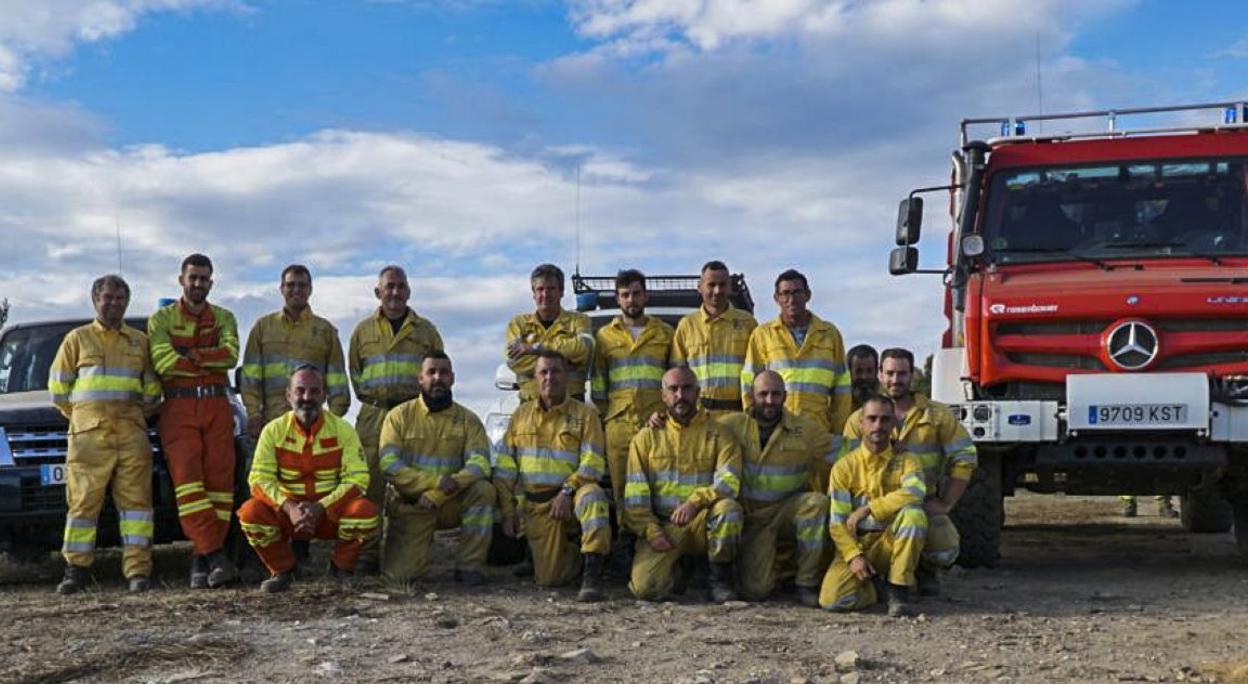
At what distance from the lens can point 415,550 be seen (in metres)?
7.66

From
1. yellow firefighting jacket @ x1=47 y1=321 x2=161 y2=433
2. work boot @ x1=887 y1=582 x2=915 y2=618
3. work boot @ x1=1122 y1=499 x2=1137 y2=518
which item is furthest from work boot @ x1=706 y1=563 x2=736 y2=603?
work boot @ x1=1122 y1=499 x2=1137 y2=518

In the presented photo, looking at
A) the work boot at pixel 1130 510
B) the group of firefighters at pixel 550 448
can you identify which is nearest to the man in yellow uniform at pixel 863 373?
the group of firefighters at pixel 550 448

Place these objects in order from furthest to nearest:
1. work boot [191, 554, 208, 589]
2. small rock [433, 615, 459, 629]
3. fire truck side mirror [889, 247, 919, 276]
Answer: fire truck side mirror [889, 247, 919, 276] < work boot [191, 554, 208, 589] < small rock [433, 615, 459, 629]

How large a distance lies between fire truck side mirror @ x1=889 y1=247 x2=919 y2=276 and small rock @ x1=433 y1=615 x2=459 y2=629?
403cm

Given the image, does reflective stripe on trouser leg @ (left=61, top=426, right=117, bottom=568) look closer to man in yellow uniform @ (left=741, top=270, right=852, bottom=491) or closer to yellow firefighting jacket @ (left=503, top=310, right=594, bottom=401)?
yellow firefighting jacket @ (left=503, top=310, right=594, bottom=401)

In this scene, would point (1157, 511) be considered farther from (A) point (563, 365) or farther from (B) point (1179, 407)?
(A) point (563, 365)

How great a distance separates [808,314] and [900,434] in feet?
3.15

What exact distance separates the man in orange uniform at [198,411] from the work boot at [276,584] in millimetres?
419

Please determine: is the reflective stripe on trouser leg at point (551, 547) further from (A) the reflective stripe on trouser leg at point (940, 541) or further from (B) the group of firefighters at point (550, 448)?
(A) the reflective stripe on trouser leg at point (940, 541)

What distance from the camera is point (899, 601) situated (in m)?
6.80

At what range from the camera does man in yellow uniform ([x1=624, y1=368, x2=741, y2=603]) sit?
23.4 feet

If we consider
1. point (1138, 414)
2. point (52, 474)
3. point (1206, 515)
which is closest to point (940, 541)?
point (1138, 414)

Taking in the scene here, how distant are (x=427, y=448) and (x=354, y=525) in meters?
0.67

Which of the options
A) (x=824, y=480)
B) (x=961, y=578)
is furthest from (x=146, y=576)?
(x=961, y=578)
